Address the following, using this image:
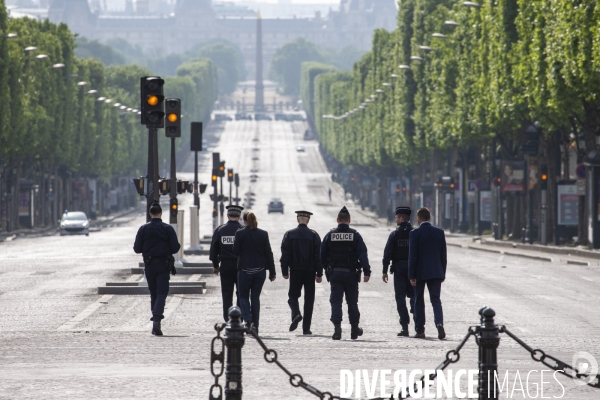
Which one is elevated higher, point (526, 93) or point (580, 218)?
point (526, 93)

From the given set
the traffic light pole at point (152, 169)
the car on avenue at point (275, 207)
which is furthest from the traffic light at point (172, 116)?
the car on avenue at point (275, 207)

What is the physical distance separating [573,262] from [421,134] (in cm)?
5026

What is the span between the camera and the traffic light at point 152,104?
2881 cm

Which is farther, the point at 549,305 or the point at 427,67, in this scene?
the point at 427,67

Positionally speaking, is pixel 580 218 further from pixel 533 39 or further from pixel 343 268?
pixel 343 268

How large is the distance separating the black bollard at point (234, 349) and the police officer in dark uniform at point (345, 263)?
8.71 m

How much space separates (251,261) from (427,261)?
266cm

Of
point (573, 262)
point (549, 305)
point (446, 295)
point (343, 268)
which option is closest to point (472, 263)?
point (573, 262)

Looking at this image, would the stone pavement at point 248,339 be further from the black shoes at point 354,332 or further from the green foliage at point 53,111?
the green foliage at point 53,111

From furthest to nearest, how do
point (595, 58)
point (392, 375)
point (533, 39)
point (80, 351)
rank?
point (533, 39)
point (595, 58)
point (80, 351)
point (392, 375)

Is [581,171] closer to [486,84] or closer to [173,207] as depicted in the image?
[486,84]

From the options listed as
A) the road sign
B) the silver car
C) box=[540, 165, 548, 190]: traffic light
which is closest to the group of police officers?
the road sign

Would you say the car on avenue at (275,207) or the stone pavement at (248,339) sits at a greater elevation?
the stone pavement at (248,339)

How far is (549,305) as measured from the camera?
29.2 metres
